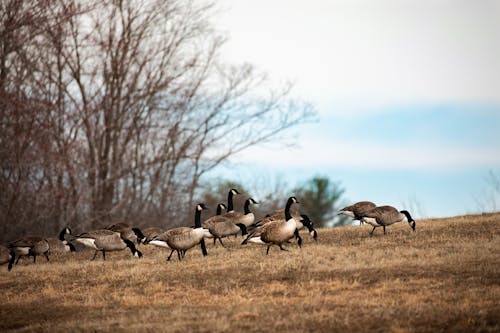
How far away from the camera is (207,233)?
23.4 metres

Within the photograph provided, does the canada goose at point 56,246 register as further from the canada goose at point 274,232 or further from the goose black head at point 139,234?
the canada goose at point 274,232

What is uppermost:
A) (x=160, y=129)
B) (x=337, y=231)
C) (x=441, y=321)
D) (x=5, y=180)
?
(x=160, y=129)

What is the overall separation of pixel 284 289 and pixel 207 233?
7.57 m

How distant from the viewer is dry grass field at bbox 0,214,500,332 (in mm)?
12859

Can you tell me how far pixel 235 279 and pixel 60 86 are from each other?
23.5 meters

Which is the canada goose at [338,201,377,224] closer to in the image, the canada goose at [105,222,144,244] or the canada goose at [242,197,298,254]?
the canada goose at [242,197,298,254]

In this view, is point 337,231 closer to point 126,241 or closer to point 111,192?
point 126,241

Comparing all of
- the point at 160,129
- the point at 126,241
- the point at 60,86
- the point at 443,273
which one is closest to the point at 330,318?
the point at 443,273

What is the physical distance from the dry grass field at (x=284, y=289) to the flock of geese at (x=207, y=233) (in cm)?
50

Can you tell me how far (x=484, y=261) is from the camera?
17.5 meters

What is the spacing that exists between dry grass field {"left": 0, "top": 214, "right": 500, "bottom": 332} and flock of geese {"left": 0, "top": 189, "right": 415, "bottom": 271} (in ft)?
1.62

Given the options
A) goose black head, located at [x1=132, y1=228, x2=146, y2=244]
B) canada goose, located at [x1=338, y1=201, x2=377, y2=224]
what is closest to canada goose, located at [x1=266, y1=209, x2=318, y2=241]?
canada goose, located at [x1=338, y1=201, x2=377, y2=224]

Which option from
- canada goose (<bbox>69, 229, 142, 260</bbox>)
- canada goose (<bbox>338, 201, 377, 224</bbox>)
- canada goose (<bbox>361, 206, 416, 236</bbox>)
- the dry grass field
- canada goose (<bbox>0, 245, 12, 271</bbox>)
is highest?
canada goose (<bbox>338, 201, 377, 224</bbox>)

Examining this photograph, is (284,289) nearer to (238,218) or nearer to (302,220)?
(302,220)
